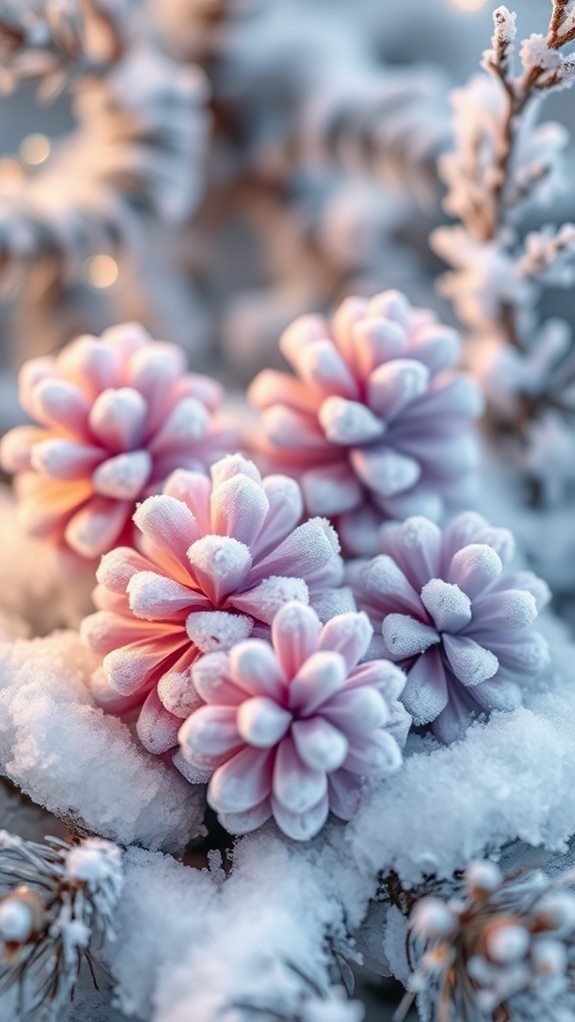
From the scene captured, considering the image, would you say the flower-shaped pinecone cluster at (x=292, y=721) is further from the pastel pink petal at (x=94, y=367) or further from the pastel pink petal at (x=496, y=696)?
the pastel pink petal at (x=94, y=367)

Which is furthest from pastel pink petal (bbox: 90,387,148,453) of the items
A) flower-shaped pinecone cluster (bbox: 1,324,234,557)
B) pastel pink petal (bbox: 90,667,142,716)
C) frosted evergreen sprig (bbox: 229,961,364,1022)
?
frosted evergreen sprig (bbox: 229,961,364,1022)

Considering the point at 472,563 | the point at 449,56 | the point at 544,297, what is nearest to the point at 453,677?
the point at 472,563

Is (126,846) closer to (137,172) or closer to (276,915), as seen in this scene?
(276,915)

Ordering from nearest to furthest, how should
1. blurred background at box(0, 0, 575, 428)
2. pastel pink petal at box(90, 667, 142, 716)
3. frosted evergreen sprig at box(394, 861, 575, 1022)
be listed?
frosted evergreen sprig at box(394, 861, 575, 1022), pastel pink petal at box(90, 667, 142, 716), blurred background at box(0, 0, 575, 428)

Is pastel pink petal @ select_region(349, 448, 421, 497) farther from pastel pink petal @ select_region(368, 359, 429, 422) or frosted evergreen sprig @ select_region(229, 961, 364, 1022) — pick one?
frosted evergreen sprig @ select_region(229, 961, 364, 1022)

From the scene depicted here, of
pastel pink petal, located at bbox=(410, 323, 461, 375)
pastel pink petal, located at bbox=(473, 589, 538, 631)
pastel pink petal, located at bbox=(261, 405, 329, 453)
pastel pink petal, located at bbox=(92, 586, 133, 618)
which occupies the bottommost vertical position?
pastel pink petal, located at bbox=(473, 589, 538, 631)

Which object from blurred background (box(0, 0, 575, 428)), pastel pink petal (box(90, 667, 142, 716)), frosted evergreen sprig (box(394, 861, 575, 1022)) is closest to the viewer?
frosted evergreen sprig (box(394, 861, 575, 1022))

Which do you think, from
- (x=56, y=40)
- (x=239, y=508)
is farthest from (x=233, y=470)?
(x=56, y=40)
